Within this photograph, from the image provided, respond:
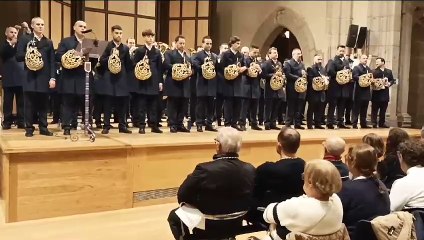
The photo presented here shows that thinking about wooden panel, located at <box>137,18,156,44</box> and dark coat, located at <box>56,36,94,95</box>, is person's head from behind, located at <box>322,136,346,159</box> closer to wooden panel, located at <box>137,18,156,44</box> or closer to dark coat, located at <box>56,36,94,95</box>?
dark coat, located at <box>56,36,94,95</box>

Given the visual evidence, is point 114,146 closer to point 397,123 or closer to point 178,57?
point 178,57

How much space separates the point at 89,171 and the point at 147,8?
7377mm

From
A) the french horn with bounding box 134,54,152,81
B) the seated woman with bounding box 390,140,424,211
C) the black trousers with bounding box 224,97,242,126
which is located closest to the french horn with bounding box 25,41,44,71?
the french horn with bounding box 134,54,152,81

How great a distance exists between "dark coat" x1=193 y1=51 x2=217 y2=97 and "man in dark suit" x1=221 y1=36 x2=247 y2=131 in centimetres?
20

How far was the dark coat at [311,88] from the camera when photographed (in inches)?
293

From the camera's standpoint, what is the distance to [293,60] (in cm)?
718

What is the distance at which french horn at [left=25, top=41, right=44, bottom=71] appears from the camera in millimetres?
4855

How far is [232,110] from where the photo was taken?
6.91m

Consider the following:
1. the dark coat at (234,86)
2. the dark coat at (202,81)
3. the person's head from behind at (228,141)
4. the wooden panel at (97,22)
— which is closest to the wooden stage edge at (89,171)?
the dark coat at (202,81)

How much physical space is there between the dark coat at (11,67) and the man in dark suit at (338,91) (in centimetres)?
439

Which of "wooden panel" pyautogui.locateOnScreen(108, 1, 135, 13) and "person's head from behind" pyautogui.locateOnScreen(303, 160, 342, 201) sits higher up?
"wooden panel" pyautogui.locateOnScreen(108, 1, 135, 13)

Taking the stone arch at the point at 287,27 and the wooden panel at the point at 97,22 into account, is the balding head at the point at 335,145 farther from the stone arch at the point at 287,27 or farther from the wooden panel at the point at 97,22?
the stone arch at the point at 287,27

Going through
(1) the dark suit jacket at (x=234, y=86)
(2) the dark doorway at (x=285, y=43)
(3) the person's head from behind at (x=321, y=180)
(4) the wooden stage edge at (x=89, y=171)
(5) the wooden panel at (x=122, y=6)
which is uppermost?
(5) the wooden panel at (x=122, y=6)

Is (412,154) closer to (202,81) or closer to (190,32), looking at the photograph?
(202,81)
